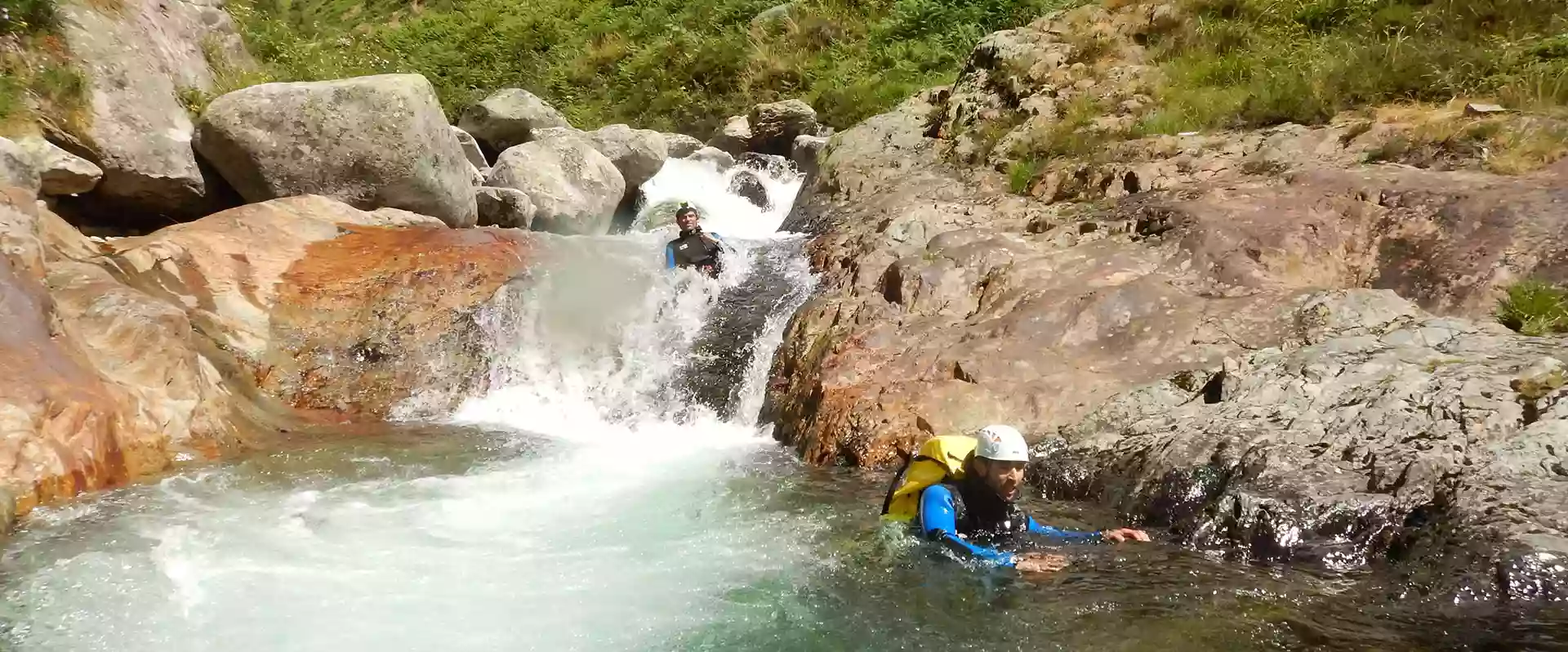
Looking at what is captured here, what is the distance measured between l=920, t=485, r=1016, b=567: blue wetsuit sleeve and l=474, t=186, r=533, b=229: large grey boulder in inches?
311

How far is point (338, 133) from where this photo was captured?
9.45 m

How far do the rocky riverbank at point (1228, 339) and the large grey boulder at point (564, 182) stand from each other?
388cm

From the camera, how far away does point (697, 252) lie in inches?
362

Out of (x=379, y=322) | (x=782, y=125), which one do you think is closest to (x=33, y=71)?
(x=379, y=322)

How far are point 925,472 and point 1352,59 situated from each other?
20.6 ft

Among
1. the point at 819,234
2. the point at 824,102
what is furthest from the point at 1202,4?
the point at 824,102

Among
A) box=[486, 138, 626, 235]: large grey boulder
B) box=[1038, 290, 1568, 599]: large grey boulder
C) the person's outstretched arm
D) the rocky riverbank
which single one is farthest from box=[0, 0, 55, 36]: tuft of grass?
box=[1038, 290, 1568, 599]: large grey boulder

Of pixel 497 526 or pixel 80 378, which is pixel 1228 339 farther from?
pixel 80 378

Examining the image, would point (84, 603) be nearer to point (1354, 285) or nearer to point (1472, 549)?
point (1472, 549)

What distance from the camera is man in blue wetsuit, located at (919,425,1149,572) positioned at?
4.46 meters

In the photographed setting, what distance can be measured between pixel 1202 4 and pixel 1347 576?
8.12m

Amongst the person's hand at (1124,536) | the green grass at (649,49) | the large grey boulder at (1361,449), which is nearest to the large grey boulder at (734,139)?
the green grass at (649,49)

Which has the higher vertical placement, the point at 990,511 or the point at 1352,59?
the point at 1352,59

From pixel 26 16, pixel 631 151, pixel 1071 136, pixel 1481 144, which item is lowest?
pixel 1481 144
